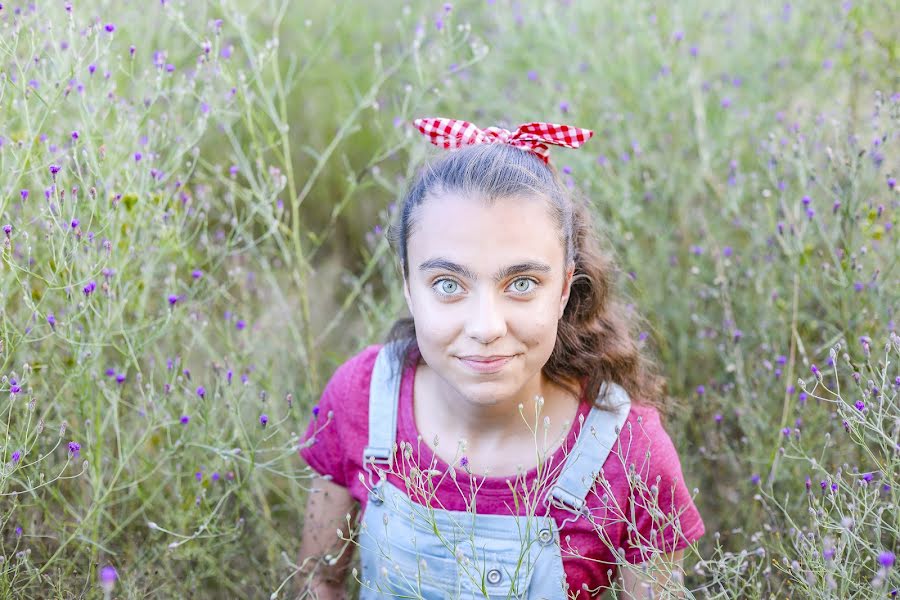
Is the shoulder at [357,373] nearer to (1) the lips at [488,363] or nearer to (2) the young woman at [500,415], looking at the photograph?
(2) the young woman at [500,415]

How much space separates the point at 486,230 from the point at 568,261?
263 mm

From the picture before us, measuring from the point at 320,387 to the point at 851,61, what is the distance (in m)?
2.26

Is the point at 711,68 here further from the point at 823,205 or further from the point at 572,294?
the point at 572,294

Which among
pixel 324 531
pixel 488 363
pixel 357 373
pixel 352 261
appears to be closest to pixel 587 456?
pixel 488 363

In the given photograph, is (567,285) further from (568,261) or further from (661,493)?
(661,493)

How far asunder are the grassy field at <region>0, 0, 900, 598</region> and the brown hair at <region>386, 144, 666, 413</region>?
1.06 ft

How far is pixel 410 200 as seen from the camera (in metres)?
2.00

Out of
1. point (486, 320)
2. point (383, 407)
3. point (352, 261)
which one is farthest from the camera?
→ point (352, 261)

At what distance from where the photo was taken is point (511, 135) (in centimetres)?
Answer: 204

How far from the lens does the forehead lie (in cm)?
184

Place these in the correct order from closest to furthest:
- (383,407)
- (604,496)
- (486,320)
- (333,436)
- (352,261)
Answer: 1. (486,320)
2. (604,496)
3. (383,407)
4. (333,436)
5. (352,261)

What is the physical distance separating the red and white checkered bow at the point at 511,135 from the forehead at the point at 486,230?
0.18 m

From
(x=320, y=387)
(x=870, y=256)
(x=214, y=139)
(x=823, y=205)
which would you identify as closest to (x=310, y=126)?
(x=214, y=139)

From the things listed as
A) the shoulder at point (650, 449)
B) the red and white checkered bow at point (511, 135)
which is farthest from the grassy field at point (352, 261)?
the red and white checkered bow at point (511, 135)
